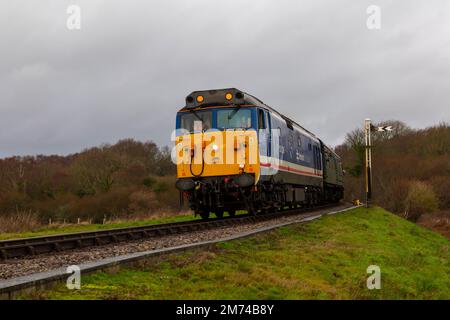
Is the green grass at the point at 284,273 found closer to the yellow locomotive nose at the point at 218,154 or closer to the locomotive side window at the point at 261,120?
the yellow locomotive nose at the point at 218,154

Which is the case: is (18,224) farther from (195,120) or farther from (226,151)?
(226,151)

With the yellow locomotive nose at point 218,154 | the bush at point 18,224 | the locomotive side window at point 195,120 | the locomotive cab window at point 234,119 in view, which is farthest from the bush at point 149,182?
the locomotive cab window at point 234,119

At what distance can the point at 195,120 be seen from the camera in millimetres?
18062

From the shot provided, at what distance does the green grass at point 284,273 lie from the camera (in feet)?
21.7

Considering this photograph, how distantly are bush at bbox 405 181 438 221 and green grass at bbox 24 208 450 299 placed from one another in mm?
32278

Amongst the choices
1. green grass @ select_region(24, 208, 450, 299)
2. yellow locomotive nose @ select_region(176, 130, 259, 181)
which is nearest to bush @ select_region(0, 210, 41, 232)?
yellow locomotive nose @ select_region(176, 130, 259, 181)

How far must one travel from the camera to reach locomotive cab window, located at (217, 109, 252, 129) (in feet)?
57.1

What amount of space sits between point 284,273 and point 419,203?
40997mm

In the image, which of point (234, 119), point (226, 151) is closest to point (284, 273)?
point (226, 151)

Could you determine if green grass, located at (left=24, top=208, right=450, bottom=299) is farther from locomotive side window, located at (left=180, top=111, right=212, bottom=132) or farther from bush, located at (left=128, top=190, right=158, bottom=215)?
bush, located at (left=128, top=190, right=158, bottom=215)
